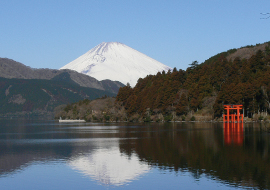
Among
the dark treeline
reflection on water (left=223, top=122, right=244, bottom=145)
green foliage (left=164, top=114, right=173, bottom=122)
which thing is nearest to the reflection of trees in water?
reflection on water (left=223, top=122, right=244, bottom=145)

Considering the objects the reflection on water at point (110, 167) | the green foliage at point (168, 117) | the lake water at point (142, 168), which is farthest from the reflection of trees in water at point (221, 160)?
the green foliage at point (168, 117)

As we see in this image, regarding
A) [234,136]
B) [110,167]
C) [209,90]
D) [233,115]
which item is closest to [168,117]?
[209,90]

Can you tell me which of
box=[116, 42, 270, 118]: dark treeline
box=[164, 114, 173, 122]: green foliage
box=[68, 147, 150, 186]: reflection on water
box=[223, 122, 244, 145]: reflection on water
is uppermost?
box=[116, 42, 270, 118]: dark treeline

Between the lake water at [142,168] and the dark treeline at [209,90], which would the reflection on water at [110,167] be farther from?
the dark treeline at [209,90]

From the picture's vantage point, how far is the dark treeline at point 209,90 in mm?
97125

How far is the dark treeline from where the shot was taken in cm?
9712

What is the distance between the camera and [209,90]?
381 feet

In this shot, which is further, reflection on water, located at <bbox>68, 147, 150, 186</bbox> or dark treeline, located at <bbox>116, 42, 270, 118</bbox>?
dark treeline, located at <bbox>116, 42, 270, 118</bbox>

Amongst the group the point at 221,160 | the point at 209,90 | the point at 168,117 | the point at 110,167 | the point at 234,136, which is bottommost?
the point at 110,167

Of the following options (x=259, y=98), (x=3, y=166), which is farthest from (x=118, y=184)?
(x=259, y=98)

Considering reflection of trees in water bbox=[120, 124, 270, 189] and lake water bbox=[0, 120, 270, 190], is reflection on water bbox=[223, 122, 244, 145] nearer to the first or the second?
reflection of trees in water bbox=[120, 124, 270, 189]

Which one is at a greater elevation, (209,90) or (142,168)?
(209,90)

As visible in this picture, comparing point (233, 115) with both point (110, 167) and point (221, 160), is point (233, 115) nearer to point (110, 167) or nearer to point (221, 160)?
point (221, 160)

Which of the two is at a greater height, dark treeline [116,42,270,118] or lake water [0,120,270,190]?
dark treeline [116,42,270,118]
